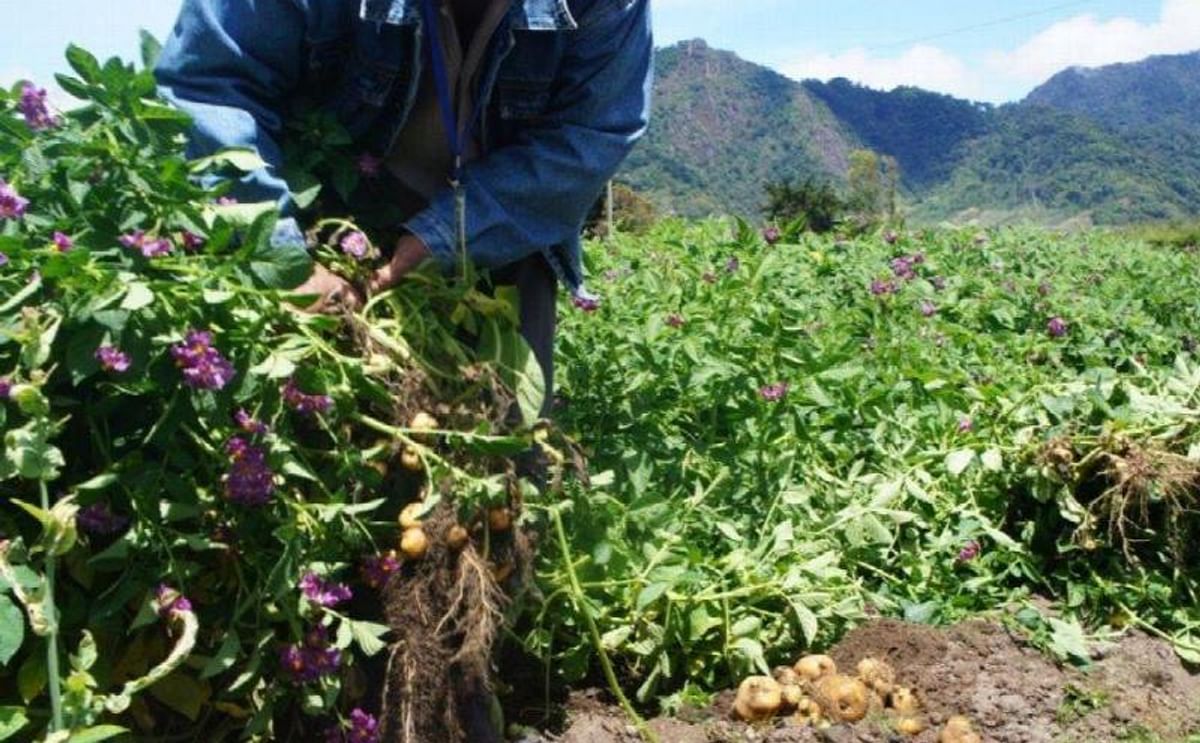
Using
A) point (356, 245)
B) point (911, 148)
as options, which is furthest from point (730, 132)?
point (356, 245)

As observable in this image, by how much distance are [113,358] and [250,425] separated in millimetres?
208

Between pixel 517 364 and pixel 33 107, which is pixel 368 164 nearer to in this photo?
pixel 517 364

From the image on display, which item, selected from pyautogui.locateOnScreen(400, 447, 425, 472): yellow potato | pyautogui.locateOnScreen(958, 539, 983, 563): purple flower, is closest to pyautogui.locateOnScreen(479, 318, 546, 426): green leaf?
pyautogui.locateOnScreen(400, 447, 425, 472): yellow potato

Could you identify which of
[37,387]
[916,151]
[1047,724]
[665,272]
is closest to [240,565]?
[37,387]

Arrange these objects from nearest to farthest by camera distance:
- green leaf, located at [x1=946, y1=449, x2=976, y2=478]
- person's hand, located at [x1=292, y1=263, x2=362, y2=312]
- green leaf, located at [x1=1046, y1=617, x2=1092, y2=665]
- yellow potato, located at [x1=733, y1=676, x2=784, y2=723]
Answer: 1. person's hand, located at [x1=292, y1=263, x2=362, y2=312]
2. yellow potato, located at [x1=733, y1=676, x2=784, y2=723]
3. green leaf, located at [x1=1046, y1=617, x2=1092, y2=665]
4. green leaf, located at [x1=946, y1=449, x2=976, y2=478]

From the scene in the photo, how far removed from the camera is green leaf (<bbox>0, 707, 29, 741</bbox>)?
1.46 meters

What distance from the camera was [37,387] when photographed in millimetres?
1523

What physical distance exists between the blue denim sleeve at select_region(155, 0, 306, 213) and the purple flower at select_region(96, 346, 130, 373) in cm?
52

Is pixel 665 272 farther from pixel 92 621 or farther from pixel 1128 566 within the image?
pixel 92 621

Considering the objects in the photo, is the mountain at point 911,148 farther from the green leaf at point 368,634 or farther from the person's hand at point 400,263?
the green leaf at point 368,634

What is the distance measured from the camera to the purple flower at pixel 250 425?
1.69 metres

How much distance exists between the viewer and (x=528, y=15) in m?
2.21

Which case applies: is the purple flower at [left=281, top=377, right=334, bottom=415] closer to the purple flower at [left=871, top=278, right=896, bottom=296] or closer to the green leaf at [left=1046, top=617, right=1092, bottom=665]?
the green leaf at [left=1046, top=617, right=1092, bottom=665]

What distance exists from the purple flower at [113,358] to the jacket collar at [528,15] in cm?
82
